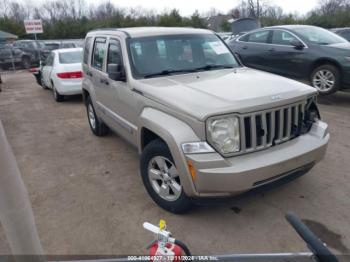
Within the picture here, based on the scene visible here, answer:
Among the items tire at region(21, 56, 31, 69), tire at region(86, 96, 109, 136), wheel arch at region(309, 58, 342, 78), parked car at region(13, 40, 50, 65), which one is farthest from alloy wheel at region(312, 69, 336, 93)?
tire at region(21, 56, 31, 69)

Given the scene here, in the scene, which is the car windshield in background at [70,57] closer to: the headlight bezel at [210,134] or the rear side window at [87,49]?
the rear side window at [87,49]

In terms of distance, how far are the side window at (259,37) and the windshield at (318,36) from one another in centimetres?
85

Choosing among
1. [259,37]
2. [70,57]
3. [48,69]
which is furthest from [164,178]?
[48,69]

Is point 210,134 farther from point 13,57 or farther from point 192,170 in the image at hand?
point 13,57

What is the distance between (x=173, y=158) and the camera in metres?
2.80

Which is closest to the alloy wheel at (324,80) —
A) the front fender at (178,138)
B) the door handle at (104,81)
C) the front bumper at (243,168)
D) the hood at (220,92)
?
the hood at (220,92)

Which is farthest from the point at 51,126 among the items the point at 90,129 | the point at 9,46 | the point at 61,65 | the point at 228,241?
the point at 9,46

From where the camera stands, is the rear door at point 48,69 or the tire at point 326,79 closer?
the tire at point 326,79

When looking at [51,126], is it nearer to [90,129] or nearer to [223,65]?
[90,129]

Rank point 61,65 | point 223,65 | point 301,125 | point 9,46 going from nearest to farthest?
point 301,125 < point 223,65 < point 61,65 < point 9,46

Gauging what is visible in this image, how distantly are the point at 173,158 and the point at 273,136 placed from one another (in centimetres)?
98

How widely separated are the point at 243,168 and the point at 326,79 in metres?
5.43

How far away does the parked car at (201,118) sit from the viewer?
265cm

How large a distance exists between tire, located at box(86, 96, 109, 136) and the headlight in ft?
10.7
